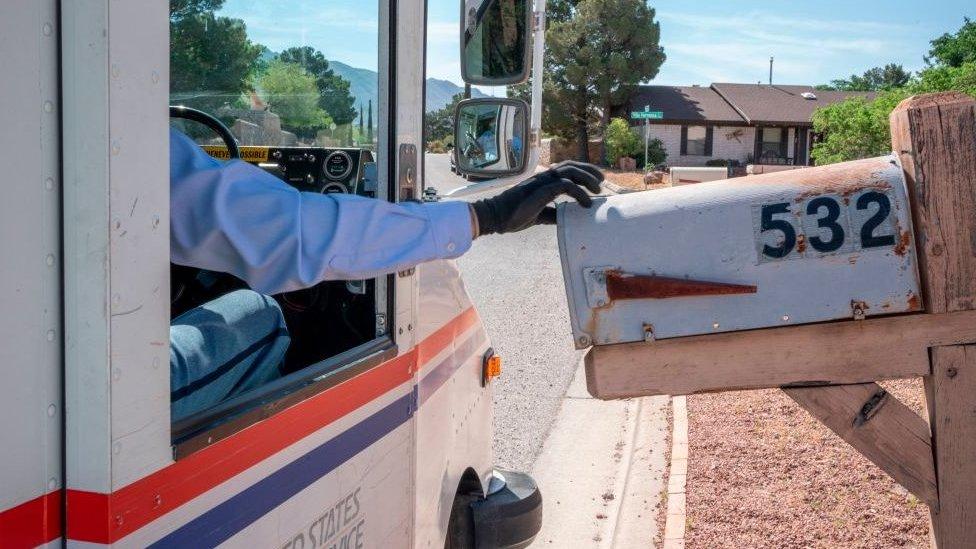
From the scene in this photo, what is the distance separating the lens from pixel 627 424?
254 inches

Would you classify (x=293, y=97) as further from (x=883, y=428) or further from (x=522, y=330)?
(x=522, y=330)

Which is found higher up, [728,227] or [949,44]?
[949,44]

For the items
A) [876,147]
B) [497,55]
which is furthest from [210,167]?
[876,147]

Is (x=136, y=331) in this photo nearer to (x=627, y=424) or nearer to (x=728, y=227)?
(x=728, y=227)

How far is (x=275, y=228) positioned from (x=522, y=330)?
7528mm

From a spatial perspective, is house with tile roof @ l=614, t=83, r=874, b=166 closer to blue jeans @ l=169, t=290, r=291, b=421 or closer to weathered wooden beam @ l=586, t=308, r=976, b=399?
weathered wooden beam @ l=586, t=308, r=976, b=399

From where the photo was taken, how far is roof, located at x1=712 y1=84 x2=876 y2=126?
1860 inches

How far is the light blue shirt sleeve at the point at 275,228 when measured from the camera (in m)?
1.71

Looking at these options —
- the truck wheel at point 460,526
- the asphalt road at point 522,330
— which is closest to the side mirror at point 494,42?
the asphalt road at point 522,330

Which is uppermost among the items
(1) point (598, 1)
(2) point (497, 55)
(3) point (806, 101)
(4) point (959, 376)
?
(1) point (598, 1)

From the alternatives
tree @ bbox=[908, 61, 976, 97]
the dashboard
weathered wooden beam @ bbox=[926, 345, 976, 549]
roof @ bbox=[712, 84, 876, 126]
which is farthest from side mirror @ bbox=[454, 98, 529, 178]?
roof @ bbox=[712, 84, 876, 126]

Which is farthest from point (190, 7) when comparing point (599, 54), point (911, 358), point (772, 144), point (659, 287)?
point (772, 144)

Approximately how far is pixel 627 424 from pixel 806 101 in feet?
154

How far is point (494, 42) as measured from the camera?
8.43 ft
